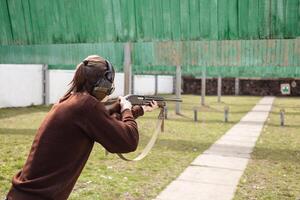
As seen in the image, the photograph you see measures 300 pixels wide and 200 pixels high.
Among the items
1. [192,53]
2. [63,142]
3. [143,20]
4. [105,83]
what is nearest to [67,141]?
[63,142]

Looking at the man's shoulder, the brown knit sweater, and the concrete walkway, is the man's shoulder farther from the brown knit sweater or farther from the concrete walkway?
the concrete walkway

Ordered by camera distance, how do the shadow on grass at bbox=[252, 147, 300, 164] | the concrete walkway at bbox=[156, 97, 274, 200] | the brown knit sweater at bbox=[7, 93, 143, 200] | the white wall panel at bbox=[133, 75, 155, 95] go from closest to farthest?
the brown knit sweater at bbox=[7, 93, 143, 200]
the concrete walkway at bbox=[156, 97, 274, 200]
the shadow on grass at bbox=[252, 147, 300, 164]
the white wall panel at bbox=[133, 75, 155, 95]

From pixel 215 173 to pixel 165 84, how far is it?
37.2 metres

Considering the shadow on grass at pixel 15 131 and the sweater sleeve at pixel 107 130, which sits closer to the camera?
the sweater sleeve at pixel 107 130

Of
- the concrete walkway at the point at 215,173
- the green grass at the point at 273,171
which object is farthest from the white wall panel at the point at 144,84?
the concrete walkway at the point at 215,173

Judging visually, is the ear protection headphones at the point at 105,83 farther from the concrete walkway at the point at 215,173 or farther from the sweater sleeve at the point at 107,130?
the concrete walkway at the point at 215,173

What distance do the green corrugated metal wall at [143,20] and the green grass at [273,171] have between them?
8.43 ft

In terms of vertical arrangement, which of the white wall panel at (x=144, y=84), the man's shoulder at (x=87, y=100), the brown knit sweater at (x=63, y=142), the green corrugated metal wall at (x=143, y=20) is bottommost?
the white wall panel at (x=144, y=84)

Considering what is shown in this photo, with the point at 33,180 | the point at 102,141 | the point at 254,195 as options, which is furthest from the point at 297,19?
the point at 33,180

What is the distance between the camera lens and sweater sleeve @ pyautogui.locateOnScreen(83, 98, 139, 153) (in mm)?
2355

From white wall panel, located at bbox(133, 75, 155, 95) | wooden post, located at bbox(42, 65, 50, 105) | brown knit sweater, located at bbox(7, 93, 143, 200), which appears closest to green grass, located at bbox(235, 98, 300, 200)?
brown knit sweater, located at bbox(7, 93, 143, 200)

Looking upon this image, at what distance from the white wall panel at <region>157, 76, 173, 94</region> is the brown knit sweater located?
39.5 m

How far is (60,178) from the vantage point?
241cm

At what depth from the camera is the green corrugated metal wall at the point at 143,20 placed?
5.46 meters
